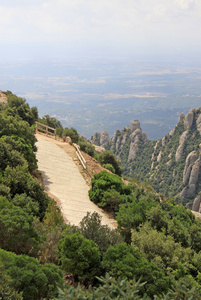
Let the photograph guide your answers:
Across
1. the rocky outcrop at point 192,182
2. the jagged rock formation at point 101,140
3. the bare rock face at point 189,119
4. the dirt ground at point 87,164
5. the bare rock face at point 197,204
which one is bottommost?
the bare rock face at point 197,204

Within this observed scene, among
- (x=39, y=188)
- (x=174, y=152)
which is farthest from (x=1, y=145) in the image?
(x=174, y=152)

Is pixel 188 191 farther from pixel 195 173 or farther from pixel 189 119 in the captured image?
pixel 189 119

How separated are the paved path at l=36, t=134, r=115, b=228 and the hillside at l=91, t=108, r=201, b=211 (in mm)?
52406

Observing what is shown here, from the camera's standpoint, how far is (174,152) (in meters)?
84.7

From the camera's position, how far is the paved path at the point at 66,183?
37.1 ft

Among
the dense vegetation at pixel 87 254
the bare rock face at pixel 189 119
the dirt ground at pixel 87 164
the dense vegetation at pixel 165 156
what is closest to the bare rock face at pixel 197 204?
the dense vegetation at pixel 165 156

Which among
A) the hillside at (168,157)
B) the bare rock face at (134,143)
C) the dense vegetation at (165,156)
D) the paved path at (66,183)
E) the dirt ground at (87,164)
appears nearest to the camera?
the paved path at (66,183)

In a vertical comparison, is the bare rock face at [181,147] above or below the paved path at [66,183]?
above

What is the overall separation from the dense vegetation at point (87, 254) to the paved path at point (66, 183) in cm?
119

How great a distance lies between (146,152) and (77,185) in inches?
3221

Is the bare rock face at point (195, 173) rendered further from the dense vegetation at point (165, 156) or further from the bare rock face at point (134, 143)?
the bare rock face at point (134, 143)

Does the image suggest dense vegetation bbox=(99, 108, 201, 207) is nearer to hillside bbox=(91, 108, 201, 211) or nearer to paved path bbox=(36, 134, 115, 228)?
hillside bbox=(91, 108, 201, 211)

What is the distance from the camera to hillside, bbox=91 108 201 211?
2803 inches

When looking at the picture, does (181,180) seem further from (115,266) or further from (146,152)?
(115,266)
